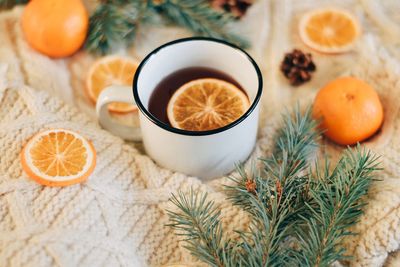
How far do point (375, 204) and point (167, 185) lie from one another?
0.36 m

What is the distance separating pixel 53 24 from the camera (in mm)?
1136

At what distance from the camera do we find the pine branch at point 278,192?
829mm

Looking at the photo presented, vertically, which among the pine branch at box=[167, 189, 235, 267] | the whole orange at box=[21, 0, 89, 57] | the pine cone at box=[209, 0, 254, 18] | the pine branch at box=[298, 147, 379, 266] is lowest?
the pine branch at box=[167, 189, 235, 267]

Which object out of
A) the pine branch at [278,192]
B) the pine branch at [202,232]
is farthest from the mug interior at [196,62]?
the pine branch at [202,232]

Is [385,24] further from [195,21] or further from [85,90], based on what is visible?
[85,90]

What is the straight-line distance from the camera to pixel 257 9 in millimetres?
1327

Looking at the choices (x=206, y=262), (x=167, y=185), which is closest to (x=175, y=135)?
(x=167, y=185)

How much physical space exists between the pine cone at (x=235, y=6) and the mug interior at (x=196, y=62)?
273 mm

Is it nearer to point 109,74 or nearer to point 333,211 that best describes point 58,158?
point 109,74

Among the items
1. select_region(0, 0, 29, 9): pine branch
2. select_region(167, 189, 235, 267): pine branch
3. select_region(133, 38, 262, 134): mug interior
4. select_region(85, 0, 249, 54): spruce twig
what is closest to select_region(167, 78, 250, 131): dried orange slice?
select_region(133, 38, 262, 134): mug interior

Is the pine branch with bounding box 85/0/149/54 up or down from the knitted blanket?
up

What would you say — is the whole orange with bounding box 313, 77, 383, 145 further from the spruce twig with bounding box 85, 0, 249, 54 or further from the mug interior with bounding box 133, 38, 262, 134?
the spruce twig with bounding box 85, 0, 249, 54

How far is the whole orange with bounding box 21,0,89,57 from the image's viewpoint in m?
1.14

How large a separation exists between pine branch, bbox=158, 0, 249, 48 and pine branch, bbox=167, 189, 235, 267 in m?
0.46
